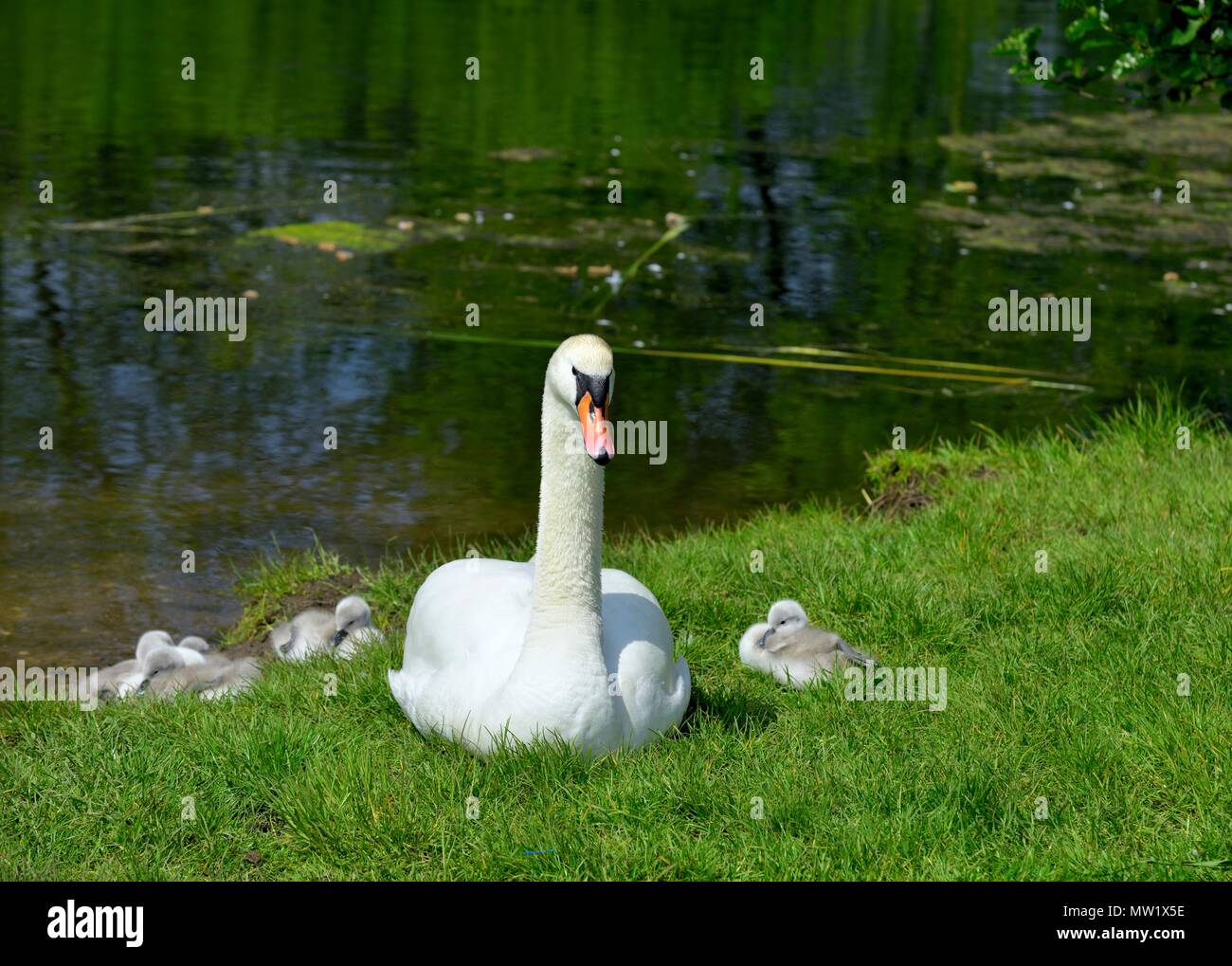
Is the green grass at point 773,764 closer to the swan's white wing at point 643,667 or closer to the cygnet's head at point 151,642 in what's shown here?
the swan's white wing at point 643,667

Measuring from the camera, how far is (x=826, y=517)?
8.09 metres

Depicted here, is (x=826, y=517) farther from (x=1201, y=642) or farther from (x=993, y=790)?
(x=993, y=790)

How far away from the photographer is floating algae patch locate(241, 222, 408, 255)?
529 inches

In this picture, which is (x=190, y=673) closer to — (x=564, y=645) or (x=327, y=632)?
(x=327, y=632)

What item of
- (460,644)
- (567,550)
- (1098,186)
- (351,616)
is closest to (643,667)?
(567,550)

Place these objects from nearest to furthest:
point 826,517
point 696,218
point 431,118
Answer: point 826,517 < point 696,218 < point 431,118

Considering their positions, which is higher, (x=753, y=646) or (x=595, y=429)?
(x=595, y=429)

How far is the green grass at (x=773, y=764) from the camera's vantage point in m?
4.61

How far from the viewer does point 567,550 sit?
509 cm

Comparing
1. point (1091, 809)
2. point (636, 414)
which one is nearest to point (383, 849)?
point (1091, 809)

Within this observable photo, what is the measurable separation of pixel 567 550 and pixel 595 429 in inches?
21.0

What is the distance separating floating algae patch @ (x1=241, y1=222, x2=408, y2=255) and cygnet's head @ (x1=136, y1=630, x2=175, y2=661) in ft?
23.3

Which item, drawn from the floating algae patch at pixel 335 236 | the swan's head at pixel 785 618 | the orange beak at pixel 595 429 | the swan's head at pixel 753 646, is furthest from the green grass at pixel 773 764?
the floating algae patch at pixel 335 236

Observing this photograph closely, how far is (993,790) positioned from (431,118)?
49.1 feet
